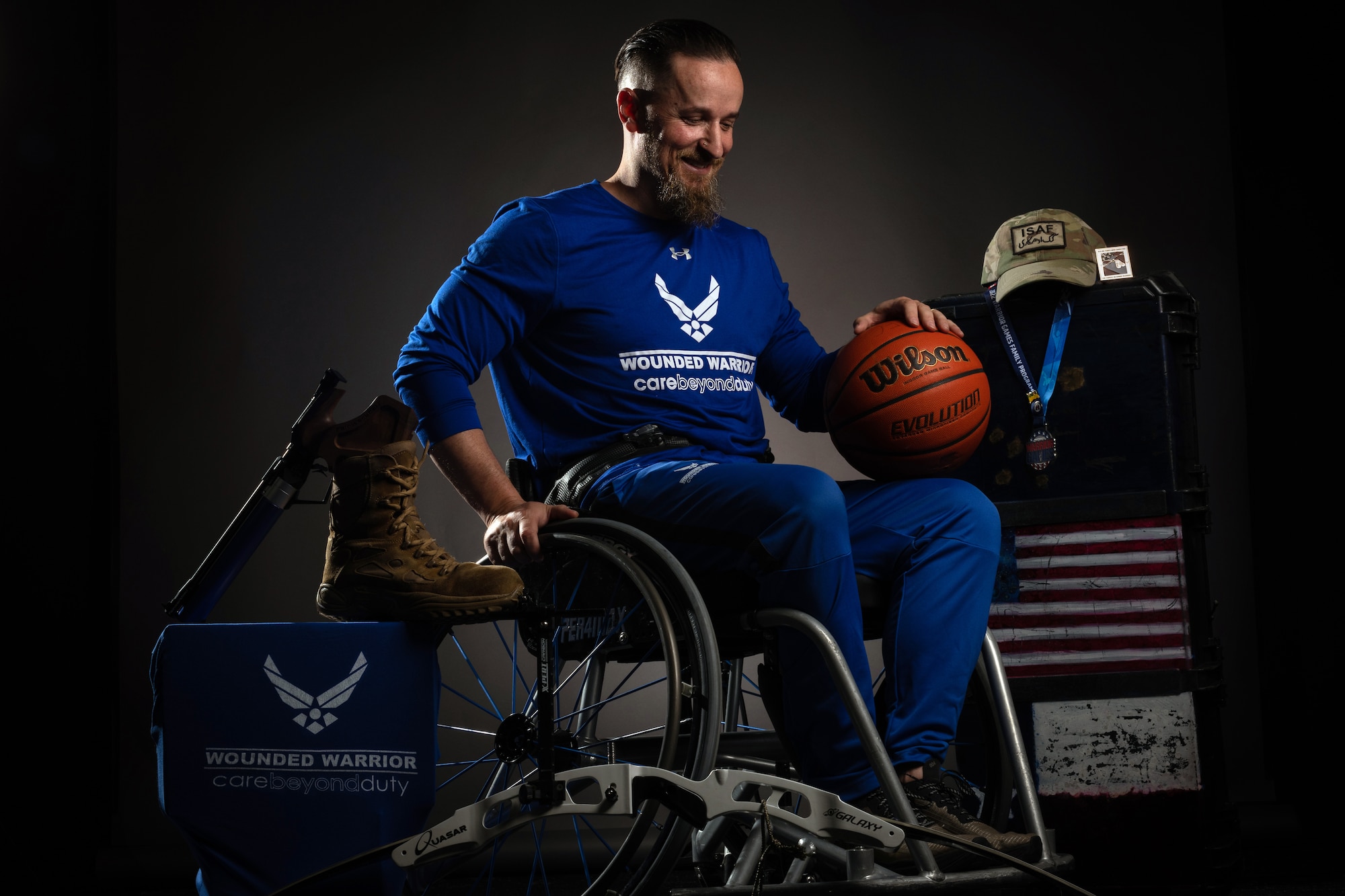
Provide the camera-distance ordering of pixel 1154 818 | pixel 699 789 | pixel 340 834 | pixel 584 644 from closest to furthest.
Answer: pixel 699 789, pixel 340 834, pixel 584 644, pixel 1154 818

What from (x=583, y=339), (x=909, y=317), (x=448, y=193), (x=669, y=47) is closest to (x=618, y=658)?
(x=583, y=339)

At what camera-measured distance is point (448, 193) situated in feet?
11.4

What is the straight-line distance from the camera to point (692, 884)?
9.13 ft

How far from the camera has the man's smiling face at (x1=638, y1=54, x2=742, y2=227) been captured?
2.05 metres

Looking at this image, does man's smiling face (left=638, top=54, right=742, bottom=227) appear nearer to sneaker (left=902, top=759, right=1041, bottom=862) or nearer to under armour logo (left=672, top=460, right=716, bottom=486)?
under armour logo (left=672, top=460, right=716, bottom=486)

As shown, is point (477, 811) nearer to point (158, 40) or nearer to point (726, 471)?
point (726, 471)

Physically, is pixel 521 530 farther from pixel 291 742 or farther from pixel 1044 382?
pixel 1044 382

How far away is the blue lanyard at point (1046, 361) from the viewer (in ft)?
8.12

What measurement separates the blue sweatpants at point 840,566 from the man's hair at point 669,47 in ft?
2.47

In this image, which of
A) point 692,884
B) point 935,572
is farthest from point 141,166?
point 935,572

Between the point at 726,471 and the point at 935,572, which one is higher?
the point at 726,471

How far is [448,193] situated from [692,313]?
5.52ft

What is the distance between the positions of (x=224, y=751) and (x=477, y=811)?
1.44 ft

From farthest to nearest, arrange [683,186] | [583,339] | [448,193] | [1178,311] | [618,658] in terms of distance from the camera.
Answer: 1. [448,193]
2. [1178,311]
3. [683,186]
4. [583,339]
5. [618,658]
